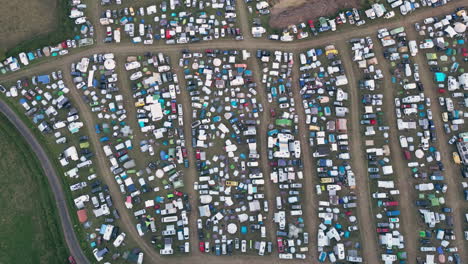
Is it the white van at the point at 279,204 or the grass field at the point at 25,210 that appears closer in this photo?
the white van at the point at 279,204

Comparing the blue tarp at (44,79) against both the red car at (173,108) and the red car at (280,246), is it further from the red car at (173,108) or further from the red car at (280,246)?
the red car at (280,246)

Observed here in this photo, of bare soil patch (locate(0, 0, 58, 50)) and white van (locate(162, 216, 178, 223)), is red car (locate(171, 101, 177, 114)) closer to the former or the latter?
white van (locate(162, 216, 178, 223))

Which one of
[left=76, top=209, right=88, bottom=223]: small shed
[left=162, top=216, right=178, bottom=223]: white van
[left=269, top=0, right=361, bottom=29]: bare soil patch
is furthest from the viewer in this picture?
[left=269, top=0, right=361, bottom=29]: bare soil patch

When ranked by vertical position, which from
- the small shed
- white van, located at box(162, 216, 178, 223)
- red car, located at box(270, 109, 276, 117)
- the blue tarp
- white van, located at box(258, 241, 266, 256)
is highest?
the blue tarp

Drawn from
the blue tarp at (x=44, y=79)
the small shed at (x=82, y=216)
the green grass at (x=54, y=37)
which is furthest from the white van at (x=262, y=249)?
the green grass at (x=54, y=37)

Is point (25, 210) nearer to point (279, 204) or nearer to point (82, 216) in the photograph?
point (82, 216)

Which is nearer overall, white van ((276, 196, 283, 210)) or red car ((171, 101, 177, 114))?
white van ((276, 196, 283, 210))

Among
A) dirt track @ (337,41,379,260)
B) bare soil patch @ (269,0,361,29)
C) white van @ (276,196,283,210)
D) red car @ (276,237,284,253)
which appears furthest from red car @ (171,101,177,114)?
dirt track @ (337,41,379,260)
